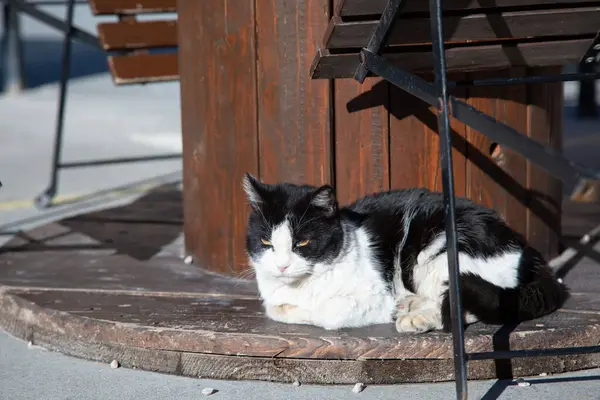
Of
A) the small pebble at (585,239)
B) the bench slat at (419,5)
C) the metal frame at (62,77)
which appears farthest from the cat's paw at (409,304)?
the metal frame at (62,77)

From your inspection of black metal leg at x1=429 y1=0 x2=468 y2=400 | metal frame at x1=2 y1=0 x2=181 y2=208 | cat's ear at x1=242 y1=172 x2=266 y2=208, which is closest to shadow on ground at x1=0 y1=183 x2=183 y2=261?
metal frame at x1=2 y1=0 x2=181 y2=208

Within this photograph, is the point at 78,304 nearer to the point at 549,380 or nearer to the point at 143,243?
the point at 143,243

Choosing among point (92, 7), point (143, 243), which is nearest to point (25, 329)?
point (143, 243)

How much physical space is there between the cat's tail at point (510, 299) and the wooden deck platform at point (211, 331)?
45 millimetres

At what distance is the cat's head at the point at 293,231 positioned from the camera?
335cm

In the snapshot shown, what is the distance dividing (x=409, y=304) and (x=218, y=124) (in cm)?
121

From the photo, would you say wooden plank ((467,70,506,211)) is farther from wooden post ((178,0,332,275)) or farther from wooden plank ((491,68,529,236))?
wooden post ((178,0,332,275))

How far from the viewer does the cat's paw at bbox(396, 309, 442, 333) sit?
3297 millimetres

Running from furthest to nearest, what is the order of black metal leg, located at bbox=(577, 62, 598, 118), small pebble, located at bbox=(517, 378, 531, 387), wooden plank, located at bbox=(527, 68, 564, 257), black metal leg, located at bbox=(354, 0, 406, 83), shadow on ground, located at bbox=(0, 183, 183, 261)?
black metal leg, located at bbox=(577, 62, 598, 118), shadow on ground, located at bbox=(0, 183, 183, 261), wooden plank, located at bbox=(527, 68, 564, 257), small pebble, located at bbox=(517, 378, 531, 387), black metal leg, located at bbox=(354, 0, 406, 83)

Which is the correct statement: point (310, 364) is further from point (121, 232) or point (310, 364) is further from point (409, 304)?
point (121, 232)

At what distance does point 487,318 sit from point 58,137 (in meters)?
3.83

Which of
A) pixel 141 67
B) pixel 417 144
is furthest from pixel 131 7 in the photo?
pixel 417 144

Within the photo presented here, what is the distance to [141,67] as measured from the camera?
5.97 metres

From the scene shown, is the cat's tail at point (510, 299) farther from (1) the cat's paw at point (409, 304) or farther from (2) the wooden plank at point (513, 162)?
(2) the wooden plank at point (513, 162)
